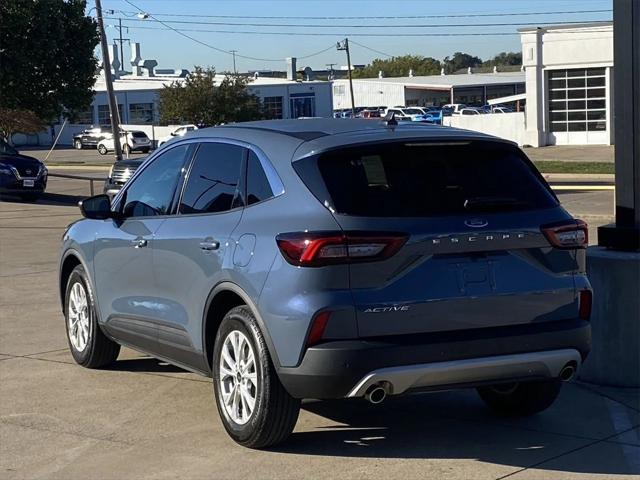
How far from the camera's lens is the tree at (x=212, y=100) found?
210ft

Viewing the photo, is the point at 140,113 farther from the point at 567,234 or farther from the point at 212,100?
the point at 567,234

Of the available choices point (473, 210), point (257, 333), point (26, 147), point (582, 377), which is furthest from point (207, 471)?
point (26, 147)

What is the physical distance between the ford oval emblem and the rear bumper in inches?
22.0

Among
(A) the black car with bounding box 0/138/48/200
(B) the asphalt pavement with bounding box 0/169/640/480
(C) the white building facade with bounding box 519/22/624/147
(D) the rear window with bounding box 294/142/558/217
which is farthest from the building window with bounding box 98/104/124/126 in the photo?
(D) the rear window with bounding box 294/142/558/217

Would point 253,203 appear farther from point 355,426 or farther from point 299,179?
point 355,426

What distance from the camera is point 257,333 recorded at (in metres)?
5.65

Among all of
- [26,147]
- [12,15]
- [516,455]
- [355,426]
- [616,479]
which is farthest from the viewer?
[26,147]

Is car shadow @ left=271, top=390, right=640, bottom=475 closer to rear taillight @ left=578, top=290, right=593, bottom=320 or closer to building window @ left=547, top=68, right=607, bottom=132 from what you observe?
rear taillight @ left=578, top=290, right=593, bottom=320

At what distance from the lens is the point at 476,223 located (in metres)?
5.52

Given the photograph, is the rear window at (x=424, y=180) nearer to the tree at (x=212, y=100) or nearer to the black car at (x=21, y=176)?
the black car at (x=21, y=176)

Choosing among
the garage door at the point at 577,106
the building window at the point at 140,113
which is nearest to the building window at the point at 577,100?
the garage door at the point at 577,106

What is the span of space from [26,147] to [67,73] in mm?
48324

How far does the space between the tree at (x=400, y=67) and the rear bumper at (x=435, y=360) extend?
488 ft

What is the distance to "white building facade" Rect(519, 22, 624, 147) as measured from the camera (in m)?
45.9
